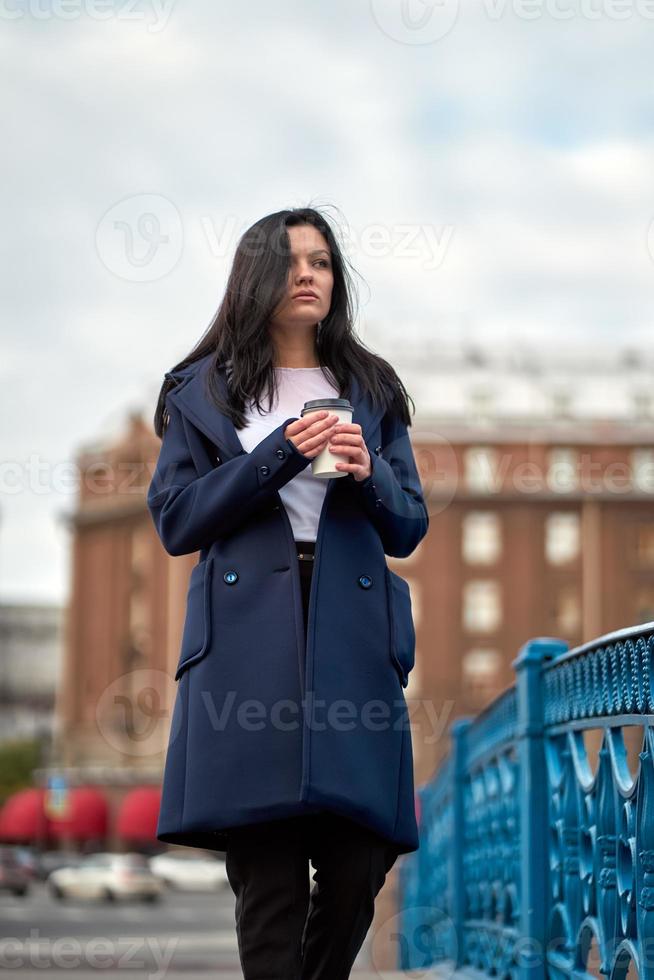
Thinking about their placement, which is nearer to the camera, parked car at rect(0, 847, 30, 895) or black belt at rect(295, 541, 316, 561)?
black belt at rect(295, 541, 316, 561)

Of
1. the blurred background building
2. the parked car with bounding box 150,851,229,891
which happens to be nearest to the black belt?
the parked car with bounding box 150,851,229,891

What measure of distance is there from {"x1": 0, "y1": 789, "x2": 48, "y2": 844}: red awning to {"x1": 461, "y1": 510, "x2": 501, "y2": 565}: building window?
753 inches

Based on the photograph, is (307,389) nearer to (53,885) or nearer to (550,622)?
(53,885)

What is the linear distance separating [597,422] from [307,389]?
55.2m

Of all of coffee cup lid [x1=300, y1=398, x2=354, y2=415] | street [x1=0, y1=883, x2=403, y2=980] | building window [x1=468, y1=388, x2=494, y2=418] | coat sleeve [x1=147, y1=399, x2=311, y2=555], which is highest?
building window [x1=468, y1=388, x2=494, y2=418]

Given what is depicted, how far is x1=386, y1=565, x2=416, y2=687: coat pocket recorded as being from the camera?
3014mm

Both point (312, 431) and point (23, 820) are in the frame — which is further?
point (23, 820)

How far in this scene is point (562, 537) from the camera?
5700cm

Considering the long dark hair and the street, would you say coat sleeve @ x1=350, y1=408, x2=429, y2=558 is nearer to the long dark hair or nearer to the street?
the long dark hair

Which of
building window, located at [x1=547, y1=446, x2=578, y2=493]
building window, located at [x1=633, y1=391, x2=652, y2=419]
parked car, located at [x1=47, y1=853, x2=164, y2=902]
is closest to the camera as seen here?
parked car, located at [x1=47, y1=853, x2=164, y2=902]

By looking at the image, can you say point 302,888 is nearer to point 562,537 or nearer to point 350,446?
point 350,446

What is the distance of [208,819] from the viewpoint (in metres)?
2.83

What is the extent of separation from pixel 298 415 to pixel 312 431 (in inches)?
11.7

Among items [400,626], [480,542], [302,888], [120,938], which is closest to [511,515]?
[480,542]
